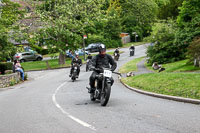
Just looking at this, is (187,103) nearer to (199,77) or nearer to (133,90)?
(199,77)

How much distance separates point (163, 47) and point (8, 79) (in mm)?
13305

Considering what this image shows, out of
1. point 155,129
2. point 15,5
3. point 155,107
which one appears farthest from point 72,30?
point 155,129

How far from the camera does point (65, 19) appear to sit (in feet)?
115

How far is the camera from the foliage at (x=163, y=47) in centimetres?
2817

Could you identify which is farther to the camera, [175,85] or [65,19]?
[65,19]

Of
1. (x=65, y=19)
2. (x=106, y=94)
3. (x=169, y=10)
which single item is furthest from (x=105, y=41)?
(x=106, y=94)

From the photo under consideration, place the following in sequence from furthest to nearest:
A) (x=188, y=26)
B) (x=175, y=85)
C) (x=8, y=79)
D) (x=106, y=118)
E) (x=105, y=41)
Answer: (x=105, y=41), (x=188, y=26), (x=8, y=79), (x=175, y=85), (x=106, y=118)

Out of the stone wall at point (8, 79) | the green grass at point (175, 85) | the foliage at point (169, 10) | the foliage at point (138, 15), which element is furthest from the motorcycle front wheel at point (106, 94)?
the foliage at point (138, 15)

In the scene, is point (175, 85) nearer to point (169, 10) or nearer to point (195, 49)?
point (195, 49)

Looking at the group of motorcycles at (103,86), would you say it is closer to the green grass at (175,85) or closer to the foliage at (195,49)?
the green grass at (175,85)

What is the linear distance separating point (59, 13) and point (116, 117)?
29.6m

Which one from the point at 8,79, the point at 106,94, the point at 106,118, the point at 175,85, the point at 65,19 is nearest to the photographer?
the point at 106,118

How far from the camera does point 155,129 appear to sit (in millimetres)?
6594

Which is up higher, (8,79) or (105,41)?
(105,41)
